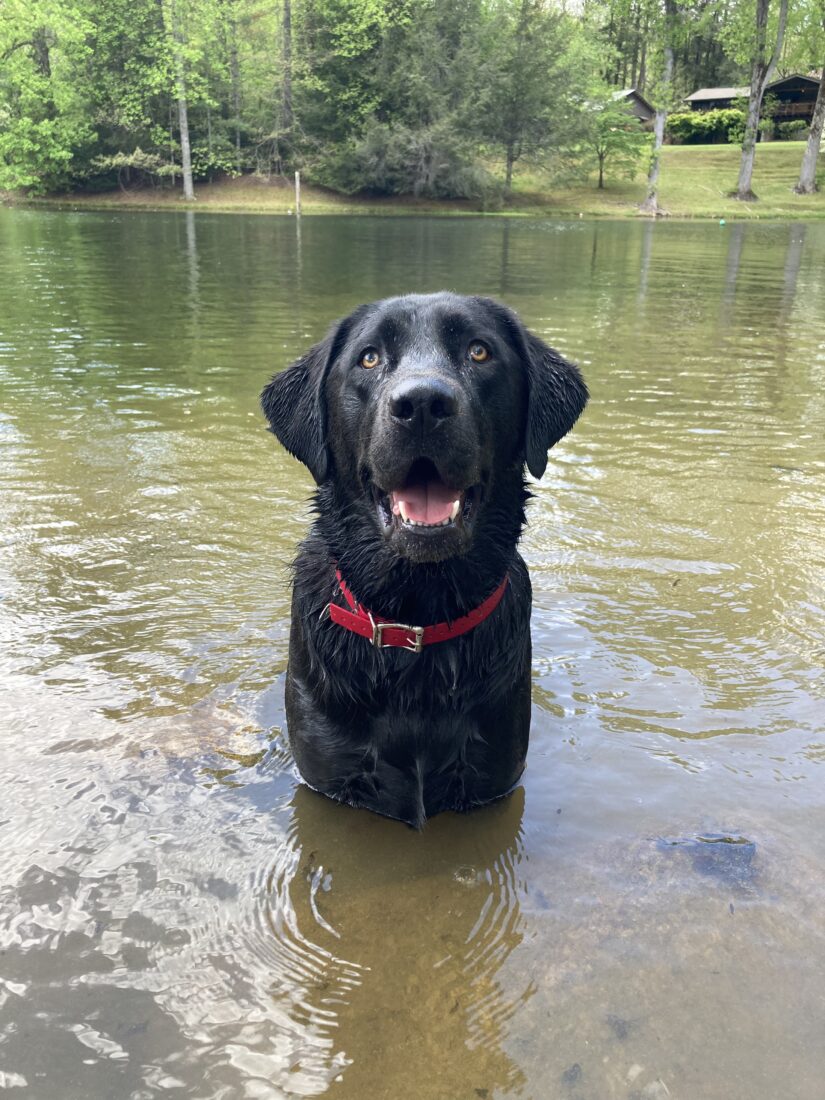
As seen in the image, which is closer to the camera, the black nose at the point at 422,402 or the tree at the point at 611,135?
the black nose at the point at 422,402

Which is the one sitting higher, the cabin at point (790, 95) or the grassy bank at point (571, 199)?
the cabin at point (790, 95)

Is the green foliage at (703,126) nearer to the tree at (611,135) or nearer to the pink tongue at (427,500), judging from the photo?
the tree at (611,135)

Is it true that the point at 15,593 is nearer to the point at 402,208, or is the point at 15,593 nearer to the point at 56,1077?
the point at 56,1077

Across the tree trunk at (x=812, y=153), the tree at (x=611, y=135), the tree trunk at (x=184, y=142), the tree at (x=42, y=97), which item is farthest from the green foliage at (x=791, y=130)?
the tree at (x=42, y=97)

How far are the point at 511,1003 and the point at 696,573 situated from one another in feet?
12.1

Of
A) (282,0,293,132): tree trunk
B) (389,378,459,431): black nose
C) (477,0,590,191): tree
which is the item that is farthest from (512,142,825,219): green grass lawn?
(389,378,459,431): black nose

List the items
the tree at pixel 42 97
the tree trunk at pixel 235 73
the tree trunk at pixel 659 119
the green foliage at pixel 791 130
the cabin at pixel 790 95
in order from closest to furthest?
the tree trunk at pixel 659 119 < the tree at pixel 42 97 < the tree trunk at pixel 235 73 < the green foliage at pixel 791 130 < the cabin at pixel 790 95

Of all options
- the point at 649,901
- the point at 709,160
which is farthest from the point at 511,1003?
the point at 709,160

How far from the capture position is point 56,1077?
7.59ft

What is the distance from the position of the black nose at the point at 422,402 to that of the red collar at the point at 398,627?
2.53 feet

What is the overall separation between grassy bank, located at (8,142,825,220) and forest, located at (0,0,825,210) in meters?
1.03

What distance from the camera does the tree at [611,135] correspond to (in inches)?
2074

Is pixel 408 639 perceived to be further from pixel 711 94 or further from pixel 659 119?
pixel 711 94

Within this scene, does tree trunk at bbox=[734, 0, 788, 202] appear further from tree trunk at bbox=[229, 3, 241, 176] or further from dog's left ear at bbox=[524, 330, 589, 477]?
dog's left ear at bbox=[524, 330, 589, 477]
